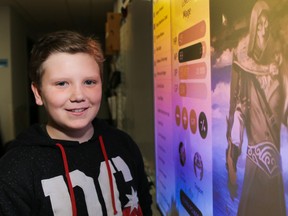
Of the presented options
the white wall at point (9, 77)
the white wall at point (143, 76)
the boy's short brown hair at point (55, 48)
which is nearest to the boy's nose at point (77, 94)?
the boy's short brown hair at point (55, 48)

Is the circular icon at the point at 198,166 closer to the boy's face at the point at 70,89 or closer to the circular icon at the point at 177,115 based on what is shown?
the circular icon at the point at 177,115

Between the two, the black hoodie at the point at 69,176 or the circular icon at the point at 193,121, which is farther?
the circular icon at the point at 193,121

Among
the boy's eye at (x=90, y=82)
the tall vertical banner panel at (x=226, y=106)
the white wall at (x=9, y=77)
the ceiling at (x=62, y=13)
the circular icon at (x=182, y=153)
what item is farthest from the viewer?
the white wall at (x=9, y=77)

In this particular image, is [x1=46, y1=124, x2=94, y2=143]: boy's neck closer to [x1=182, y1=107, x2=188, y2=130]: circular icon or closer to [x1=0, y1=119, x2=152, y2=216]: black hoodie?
[x1=0, y1=119, x2=152, y2=216]: black hoodie

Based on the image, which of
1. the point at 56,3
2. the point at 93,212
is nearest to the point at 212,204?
the point at 93,212

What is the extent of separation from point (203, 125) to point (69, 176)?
43 centimetres

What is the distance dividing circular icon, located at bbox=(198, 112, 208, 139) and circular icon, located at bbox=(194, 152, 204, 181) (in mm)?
86

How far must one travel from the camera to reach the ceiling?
448cm

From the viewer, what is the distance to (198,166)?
107 centimetres

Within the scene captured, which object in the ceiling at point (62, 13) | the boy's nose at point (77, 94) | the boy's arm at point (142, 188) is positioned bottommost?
the boy's arm at point (142, 188)

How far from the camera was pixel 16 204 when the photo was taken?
853 mm

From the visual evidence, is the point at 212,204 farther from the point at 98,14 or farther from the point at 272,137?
the point at 98,14

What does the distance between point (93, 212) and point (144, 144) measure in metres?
1.25

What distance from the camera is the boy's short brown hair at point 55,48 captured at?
0.94 m
